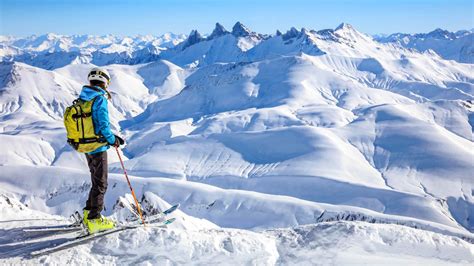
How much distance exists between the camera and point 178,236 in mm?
12555

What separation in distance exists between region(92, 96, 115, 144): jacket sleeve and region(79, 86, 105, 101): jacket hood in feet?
0.51

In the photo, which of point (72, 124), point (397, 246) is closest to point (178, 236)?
point (72, 124)

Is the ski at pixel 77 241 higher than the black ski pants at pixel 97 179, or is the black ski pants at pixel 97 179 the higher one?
the black ski pants at pixel 97 179

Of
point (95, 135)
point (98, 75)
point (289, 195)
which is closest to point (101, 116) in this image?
point (95, 135)

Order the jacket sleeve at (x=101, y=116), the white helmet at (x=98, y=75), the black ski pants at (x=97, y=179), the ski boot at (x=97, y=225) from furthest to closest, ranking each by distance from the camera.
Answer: the ski boot at (x=97, y=225), the black ski pants at (x=97, y=179), the white helmet at (x=98, y=75), the jacket sleeve at (x=101, y=116)

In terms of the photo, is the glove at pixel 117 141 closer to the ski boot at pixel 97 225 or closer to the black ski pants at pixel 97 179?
the black ski pants at pixel 97 179

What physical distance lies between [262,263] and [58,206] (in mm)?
114938

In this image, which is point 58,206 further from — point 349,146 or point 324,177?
point 349,146

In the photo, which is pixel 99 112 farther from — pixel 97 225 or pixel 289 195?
pixel 289 195

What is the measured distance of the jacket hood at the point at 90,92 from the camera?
11359 millimetres

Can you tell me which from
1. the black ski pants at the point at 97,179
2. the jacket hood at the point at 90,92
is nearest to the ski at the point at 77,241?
the black ski pants at the point at 97,179

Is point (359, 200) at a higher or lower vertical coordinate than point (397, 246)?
lower

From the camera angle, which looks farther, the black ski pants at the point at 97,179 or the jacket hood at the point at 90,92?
the black ski pants at the point at 97,179

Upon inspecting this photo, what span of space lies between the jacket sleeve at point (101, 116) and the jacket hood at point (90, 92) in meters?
0.15
